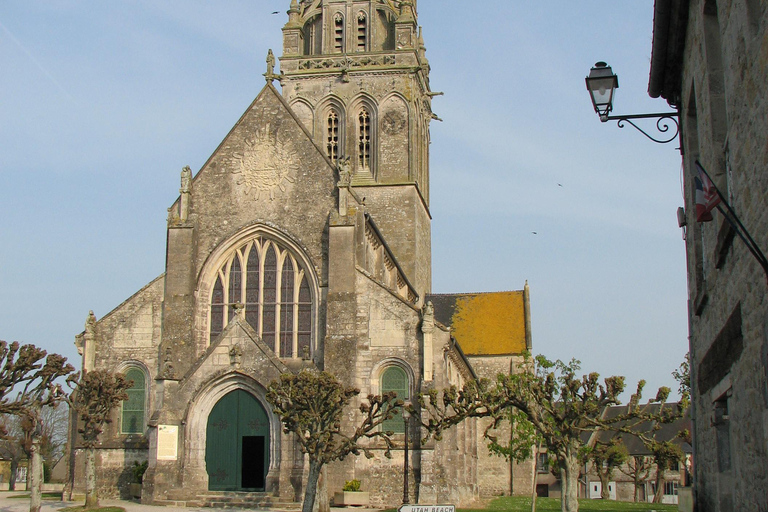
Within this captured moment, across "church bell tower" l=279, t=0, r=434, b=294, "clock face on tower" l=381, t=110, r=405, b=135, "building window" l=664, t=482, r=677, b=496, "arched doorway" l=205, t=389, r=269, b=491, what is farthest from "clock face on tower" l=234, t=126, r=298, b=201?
"building window" l=664, t=482, r=677, b=496

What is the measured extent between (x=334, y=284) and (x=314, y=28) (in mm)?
20965

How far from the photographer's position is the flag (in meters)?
7.66

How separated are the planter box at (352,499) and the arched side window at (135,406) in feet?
23.0

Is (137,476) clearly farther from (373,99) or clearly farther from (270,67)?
(373,99)

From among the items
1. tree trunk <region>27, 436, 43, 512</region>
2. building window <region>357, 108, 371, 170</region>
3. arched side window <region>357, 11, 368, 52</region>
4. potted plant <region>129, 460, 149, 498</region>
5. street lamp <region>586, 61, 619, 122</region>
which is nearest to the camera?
street lamp <region>586, 61, 619, 122</region>

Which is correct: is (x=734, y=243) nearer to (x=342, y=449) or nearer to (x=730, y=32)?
(x=730, y=32)

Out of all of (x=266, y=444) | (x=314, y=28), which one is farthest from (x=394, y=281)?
(x=314, y=28)

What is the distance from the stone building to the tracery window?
15050mm

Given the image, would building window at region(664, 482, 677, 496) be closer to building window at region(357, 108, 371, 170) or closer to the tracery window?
building window at region(357, 108, 371, 170)

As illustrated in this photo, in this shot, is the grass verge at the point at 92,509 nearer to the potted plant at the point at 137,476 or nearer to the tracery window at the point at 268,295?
the potted plant at the point at 137,476

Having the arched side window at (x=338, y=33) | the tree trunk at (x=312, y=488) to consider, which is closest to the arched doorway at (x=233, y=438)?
the tree trunk at (x=312, y=488)

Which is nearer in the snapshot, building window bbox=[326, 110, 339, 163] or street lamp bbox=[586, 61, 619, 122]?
street lamp bbox=[586, 61, 619, 122]

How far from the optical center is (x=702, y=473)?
13.7m

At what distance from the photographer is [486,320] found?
45.5m
